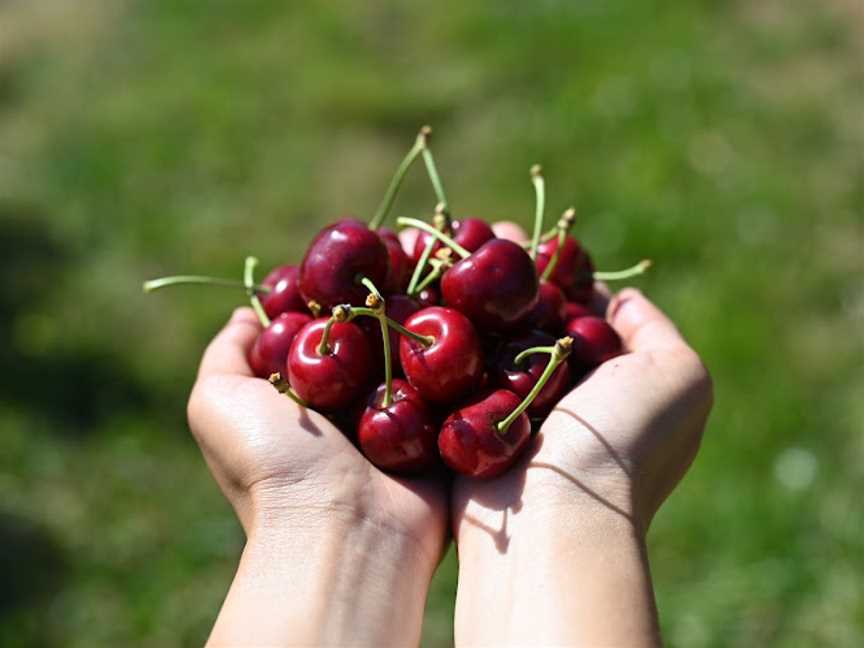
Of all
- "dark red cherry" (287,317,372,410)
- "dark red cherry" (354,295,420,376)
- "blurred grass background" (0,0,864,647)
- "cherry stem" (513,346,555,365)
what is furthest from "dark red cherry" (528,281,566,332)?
"blurred grass background" (0,0,864,647)

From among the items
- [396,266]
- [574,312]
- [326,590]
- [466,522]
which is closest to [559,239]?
[574,312]

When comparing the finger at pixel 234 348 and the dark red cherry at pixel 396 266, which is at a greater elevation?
the dark red cherry at pixel 396 266

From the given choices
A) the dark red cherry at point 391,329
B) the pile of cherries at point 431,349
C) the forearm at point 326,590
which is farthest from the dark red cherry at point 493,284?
the forearm at point 326,590

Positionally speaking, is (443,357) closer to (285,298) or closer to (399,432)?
(399,432)

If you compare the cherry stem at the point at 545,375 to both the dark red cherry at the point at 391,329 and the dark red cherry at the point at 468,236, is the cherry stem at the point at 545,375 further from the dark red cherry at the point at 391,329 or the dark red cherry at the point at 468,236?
the dark red cherry at the point at 468,236

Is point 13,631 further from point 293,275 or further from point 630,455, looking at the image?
point 630,455

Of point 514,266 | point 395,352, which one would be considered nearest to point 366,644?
point 395,352
